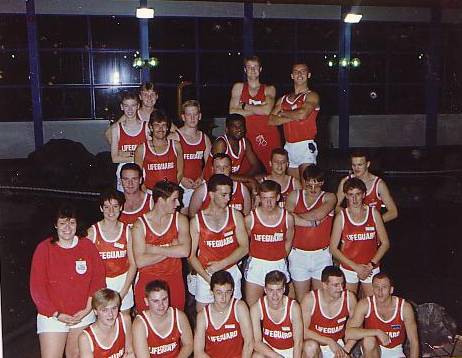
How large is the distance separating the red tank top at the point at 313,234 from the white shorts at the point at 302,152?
2.95 ft

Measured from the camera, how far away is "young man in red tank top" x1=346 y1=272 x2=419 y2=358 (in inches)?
216

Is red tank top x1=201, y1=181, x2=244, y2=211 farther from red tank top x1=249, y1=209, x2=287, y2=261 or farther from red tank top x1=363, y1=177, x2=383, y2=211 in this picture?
red tank top x1=363, y1=177, x2=383, y2=211

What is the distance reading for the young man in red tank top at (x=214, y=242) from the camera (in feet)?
19.0

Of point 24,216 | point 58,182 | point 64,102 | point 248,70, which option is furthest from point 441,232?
point 64,102

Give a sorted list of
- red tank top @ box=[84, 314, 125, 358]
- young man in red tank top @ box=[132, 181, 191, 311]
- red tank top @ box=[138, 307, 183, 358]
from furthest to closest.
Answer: young man in red tank top @ box=[132, 181, 191, 311], red tank top @ box=[138, 307, 183, 358], red tank top @ box=[84, 314, 125, 358]

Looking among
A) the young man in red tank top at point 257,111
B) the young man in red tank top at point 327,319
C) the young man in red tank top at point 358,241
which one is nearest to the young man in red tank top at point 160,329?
the young man in red tank top at point 327,319

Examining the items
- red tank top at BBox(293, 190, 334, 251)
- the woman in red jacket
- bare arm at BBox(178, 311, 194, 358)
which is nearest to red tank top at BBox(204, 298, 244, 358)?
bare arm at BBox(178, 311, 194, 358)

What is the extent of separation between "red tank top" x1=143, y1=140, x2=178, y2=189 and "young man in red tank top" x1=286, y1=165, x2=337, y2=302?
149 centimetres

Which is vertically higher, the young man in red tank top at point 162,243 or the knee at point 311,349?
the young man in red tank top at point 162,243

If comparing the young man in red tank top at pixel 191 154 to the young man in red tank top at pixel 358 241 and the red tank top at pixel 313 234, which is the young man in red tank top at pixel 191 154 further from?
the young man in red tank top at pixel 358 241

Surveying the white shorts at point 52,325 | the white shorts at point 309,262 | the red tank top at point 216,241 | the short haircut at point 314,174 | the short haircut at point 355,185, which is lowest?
the white shorts at point 52,325

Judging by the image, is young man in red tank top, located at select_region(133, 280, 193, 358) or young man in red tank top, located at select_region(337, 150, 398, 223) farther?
young man in red tank top, located at select_region(337, 150, 398, 223)

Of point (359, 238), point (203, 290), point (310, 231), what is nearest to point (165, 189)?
point (203, 290)

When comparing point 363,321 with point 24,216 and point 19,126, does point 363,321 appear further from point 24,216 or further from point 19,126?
point 19,126
